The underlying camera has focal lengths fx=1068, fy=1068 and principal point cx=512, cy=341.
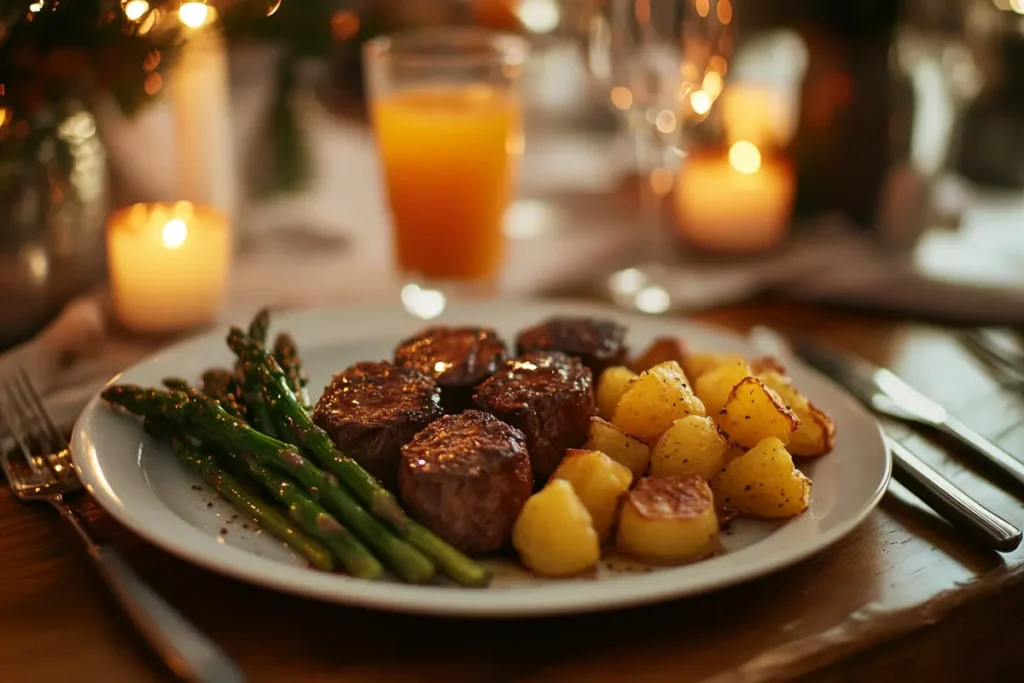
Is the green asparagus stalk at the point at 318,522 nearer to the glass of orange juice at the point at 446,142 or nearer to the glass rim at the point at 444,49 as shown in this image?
the glass of orange juice at the point at 446,142

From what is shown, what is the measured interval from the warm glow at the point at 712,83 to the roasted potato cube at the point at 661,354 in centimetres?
105

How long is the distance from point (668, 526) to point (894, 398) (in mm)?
991

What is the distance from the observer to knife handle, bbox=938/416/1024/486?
6.40 ft

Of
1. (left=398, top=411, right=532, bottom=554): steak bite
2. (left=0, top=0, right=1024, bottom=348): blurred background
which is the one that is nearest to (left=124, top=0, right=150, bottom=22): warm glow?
(left=0, top=0, right=1024, bottom=348): blurred background

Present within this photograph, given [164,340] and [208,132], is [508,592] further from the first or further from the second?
[208,132]

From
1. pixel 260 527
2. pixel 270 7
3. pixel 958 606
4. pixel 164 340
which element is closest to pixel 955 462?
pixel 958 606

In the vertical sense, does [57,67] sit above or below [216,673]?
above

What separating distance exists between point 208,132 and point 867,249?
6.74ft

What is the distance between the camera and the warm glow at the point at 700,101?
9.64ft

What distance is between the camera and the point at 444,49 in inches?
117

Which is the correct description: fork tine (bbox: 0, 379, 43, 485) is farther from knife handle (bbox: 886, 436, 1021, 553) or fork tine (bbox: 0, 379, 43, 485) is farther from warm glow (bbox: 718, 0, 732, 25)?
warm glow (bbox: 718, 0, 732, 25)

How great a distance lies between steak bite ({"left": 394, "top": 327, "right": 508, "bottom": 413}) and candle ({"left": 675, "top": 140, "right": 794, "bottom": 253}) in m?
1.55

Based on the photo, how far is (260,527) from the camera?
1571 mm

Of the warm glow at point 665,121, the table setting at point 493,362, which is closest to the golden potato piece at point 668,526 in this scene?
the table setting at point 493,362
